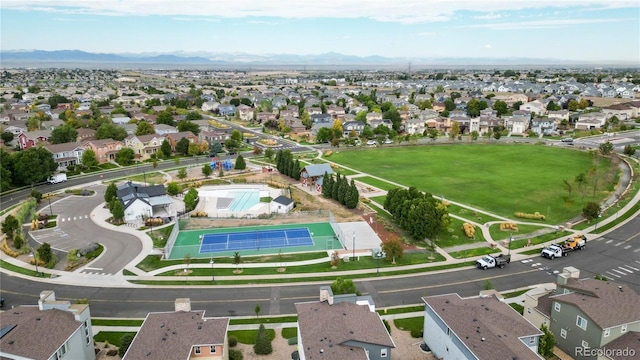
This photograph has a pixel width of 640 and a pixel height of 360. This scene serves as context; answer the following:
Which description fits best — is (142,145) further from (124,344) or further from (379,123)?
(124,344)

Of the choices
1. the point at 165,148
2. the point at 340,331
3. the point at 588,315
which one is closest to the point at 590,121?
the point at 165,148

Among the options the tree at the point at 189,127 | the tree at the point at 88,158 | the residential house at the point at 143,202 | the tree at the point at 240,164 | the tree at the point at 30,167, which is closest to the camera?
the residential house at the point at 143,202

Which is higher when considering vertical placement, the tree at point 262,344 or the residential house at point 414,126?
the residential house at point 414,126

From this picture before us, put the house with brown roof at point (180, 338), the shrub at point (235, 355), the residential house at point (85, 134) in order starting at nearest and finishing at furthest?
the house with brown roof at point (180, 338) → the shrub at point (235, 355) → the residential house at point (85, 134)

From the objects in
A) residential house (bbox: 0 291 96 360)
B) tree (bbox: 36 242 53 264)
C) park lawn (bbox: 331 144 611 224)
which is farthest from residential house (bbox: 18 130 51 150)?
residential house (bbox: 0 291 96 360)

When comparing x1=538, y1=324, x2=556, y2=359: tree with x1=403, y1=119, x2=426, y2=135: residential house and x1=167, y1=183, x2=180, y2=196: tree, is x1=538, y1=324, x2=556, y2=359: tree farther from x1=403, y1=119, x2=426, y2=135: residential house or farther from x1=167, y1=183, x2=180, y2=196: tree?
x1=403, y1=119, x2=426, y2=135: residential house

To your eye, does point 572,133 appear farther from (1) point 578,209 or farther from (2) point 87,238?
(2) point 87,238

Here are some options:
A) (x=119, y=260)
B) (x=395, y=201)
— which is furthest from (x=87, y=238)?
(x=395, y=201)

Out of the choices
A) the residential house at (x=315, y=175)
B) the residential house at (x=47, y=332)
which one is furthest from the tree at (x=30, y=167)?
the residential house at (x=47, y=332)

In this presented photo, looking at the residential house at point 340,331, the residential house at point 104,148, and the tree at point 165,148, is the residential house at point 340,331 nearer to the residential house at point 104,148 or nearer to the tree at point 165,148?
the tree at point 165,148
